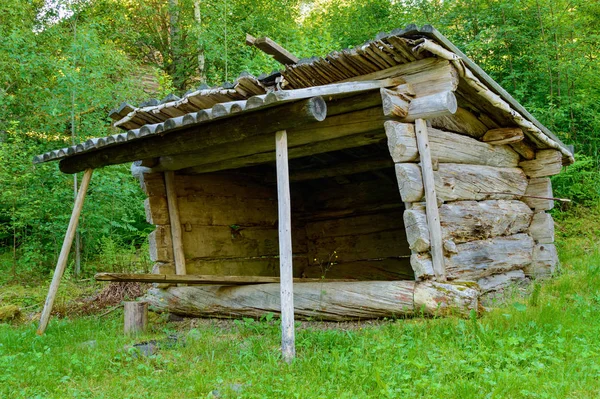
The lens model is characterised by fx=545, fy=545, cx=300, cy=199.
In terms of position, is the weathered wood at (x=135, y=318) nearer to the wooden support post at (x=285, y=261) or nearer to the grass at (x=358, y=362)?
the grass at (x=358, y=362)

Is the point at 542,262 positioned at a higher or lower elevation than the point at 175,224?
lower

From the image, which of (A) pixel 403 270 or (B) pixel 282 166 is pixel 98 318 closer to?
(B) pixel 282 166

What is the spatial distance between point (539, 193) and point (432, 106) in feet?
10.4

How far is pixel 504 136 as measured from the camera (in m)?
7.27

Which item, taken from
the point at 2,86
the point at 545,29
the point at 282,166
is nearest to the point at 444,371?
the point at 282,166

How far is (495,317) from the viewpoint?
496 cm

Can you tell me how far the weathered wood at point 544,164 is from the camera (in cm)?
770

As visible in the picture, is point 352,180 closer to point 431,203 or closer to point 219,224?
point 219,224

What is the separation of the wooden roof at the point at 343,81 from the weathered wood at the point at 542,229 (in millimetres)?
1346

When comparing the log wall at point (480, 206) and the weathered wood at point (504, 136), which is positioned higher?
the weathered wood at point (504, 136)

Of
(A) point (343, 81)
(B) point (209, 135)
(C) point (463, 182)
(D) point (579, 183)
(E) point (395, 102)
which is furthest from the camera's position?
(D) point (579, 183)

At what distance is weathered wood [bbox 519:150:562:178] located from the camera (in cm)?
770

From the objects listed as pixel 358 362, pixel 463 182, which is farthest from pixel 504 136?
pixel 358 362

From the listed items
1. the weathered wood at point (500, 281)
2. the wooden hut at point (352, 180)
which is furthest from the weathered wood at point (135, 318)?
the weathered wood at point (500, 281)
